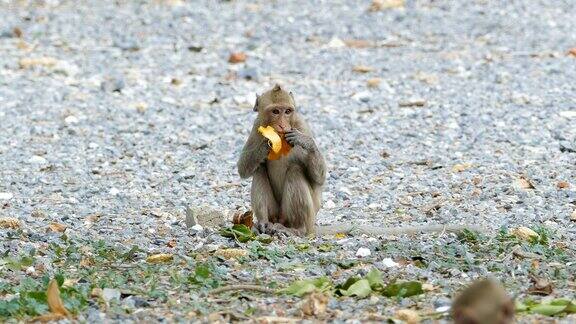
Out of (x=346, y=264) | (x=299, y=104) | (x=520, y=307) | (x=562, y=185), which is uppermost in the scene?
(x=520, y=307)

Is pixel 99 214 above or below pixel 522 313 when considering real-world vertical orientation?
below

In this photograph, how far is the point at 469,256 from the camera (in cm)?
736

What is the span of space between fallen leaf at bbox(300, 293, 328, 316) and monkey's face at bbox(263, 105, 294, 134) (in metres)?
2.15

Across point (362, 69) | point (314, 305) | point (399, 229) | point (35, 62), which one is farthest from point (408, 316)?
point (35, 62)

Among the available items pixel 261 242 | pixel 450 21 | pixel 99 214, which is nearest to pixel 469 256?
pixel 261 242

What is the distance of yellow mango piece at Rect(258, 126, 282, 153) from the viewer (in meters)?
8.15

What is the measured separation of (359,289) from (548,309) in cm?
99

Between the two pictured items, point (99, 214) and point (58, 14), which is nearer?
point (99, 214)

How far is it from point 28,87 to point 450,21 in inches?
235

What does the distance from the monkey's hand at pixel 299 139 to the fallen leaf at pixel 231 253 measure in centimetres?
93

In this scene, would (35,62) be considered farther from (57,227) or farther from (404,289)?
(404,289)

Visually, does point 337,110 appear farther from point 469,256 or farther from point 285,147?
point 469,256

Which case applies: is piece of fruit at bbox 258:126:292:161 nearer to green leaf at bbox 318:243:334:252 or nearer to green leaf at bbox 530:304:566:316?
green leaf at bbox 318:243:334:252

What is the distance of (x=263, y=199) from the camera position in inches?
336
